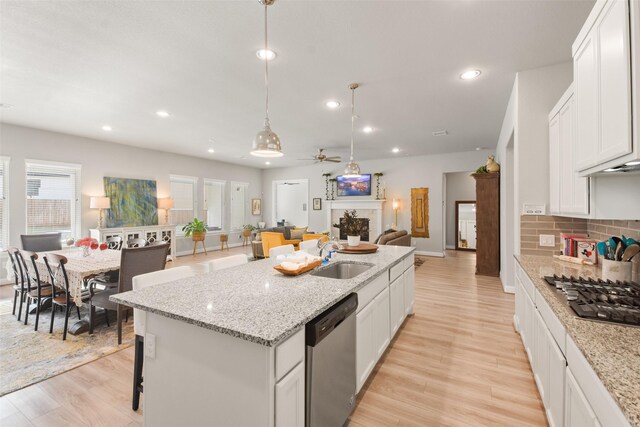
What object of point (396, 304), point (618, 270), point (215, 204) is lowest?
point (396, 304)

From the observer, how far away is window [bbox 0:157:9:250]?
15.5 ft

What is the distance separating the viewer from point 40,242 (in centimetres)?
425

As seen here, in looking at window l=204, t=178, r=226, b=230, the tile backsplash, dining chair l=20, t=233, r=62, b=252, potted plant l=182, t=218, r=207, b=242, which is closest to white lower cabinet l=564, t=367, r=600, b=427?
the tile backsplash

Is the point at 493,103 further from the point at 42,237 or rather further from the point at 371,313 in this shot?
the point at 42,237

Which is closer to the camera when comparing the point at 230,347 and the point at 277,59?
the point at 230,347

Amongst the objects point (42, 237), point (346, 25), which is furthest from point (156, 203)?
point (346, 25)

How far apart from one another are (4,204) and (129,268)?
13.1 ft

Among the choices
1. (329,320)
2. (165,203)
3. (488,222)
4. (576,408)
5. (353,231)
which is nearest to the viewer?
(576,408)

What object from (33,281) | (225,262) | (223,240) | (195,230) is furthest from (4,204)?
(225,262)

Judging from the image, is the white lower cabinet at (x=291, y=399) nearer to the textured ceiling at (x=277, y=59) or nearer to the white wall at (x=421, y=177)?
the textured ceiling at (x=277, y=59)

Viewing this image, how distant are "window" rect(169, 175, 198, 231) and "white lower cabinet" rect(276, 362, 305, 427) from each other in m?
7.52

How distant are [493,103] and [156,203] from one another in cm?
730

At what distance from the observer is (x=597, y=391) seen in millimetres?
939

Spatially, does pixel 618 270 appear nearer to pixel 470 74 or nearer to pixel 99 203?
pixel 470 74
